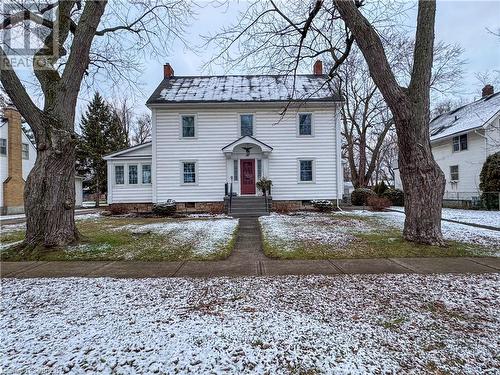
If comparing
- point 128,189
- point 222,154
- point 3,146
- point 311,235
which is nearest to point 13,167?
point 3,146

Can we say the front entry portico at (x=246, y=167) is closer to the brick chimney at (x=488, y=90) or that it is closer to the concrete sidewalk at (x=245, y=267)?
the concrete sidewalk at (x=245, y=267)

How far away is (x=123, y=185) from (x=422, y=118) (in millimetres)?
16105

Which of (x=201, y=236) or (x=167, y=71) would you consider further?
(x=167, y=71)

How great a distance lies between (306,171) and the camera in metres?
17.8

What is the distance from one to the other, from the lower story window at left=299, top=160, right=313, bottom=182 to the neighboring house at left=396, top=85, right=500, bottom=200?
34.5 ft

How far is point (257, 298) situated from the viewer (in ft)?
13.1

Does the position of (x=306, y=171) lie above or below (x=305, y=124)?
below

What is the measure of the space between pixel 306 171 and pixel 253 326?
1524 centimetres

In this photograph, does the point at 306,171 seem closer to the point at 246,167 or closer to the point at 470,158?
the point at 246,167

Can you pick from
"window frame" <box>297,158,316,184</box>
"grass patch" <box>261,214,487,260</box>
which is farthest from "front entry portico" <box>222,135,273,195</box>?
"grass patch" <box>261,214,487,260</box>

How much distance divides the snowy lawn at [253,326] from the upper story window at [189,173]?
13.0m

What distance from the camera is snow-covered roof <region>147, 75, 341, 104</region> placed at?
17.4 m

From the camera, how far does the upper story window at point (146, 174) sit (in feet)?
59.1

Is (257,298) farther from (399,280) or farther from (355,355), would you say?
(399,280)
